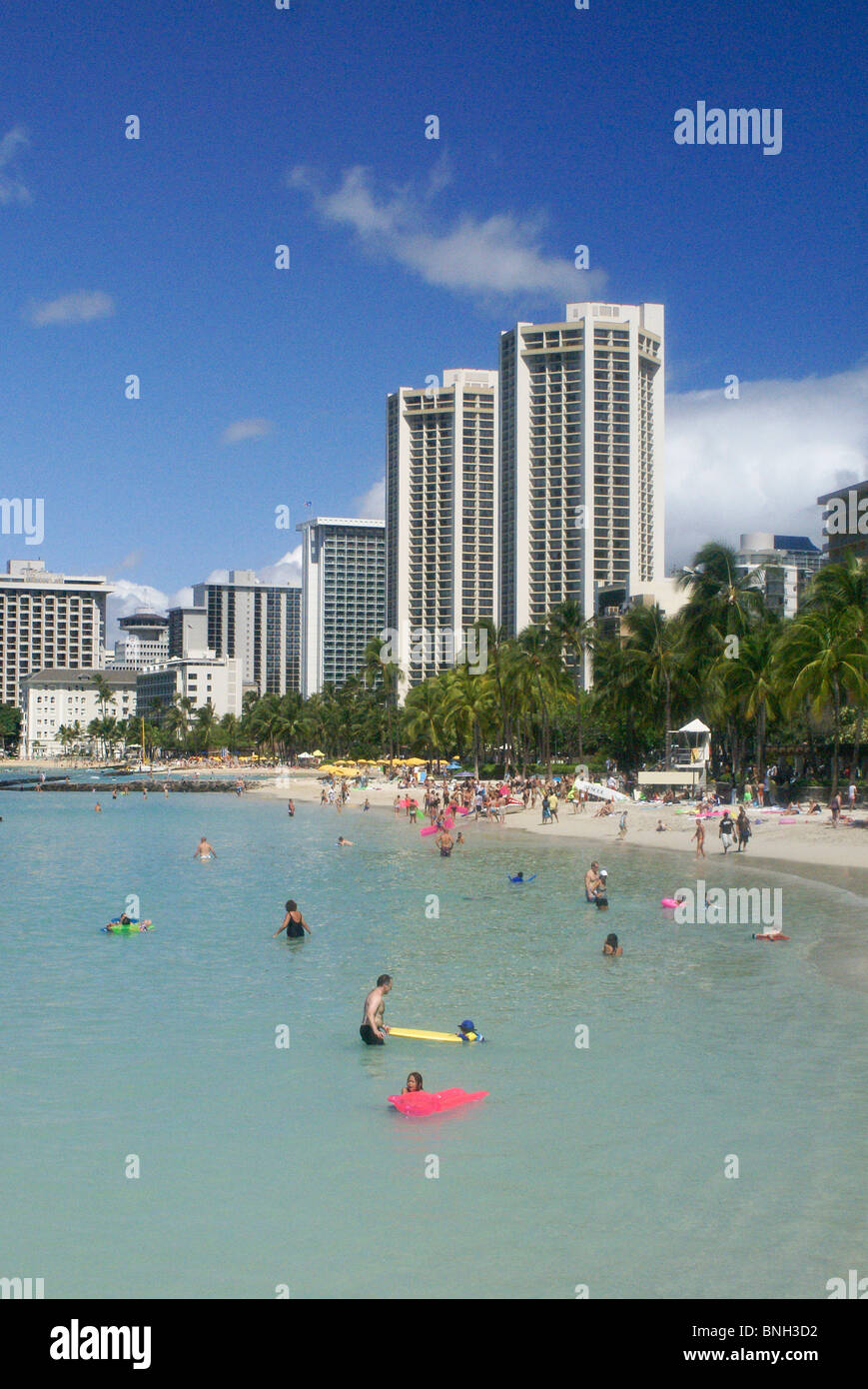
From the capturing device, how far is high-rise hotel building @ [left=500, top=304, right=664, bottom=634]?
150 m

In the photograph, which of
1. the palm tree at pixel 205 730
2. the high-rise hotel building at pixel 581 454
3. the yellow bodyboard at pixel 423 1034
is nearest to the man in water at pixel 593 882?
the yellow bodyboard at pixel 423 1034

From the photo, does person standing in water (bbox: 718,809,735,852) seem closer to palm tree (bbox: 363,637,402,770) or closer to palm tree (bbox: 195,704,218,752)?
palm tree (bbox: 363,637,402,770)

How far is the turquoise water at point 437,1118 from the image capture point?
10023 mm

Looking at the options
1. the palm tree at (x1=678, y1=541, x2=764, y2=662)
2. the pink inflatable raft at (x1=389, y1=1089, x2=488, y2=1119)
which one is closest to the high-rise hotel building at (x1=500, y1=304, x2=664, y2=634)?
the palm tree at (x1=678, y1=541, x2=764, y2=662)

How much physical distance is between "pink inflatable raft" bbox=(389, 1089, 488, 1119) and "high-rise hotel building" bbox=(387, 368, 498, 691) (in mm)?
146340

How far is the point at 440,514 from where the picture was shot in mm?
166250

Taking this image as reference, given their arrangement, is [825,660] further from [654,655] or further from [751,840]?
[654,655]

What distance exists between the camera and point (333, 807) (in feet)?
262

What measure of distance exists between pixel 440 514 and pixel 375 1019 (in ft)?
502

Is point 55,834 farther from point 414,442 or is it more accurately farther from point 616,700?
point 414,442

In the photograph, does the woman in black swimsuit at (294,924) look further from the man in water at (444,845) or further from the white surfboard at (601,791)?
the white surfboard at (601,791)
